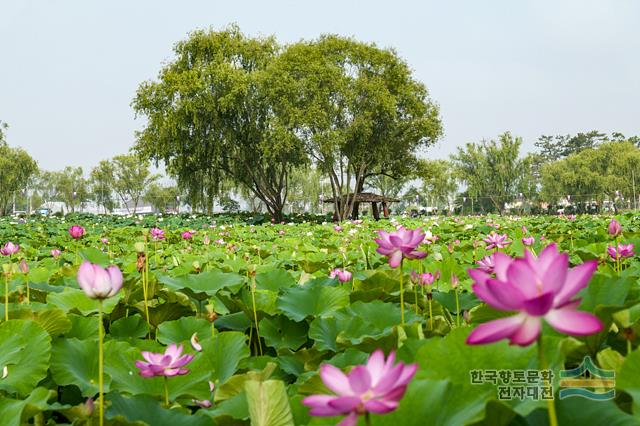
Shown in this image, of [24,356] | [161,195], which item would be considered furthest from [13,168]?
[24,356]

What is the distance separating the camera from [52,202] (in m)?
61.9

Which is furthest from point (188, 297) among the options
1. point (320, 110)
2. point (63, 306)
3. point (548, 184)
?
point (548, 184)

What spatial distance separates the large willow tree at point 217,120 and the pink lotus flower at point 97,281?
16765 millimetres

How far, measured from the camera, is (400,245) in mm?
1072

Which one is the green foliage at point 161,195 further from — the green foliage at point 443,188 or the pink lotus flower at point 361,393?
the pink lotus flower at point 361,393

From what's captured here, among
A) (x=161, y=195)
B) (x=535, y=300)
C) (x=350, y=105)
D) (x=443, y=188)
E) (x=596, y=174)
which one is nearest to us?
(x=535, y=300)

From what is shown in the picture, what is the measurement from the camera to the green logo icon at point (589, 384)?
0.64 metres

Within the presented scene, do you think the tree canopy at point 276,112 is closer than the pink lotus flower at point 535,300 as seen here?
No

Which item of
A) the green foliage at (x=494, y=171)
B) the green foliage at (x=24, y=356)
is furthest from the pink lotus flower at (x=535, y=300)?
the green foliage at (x=494, y=171)

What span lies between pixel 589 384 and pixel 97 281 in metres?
0.71

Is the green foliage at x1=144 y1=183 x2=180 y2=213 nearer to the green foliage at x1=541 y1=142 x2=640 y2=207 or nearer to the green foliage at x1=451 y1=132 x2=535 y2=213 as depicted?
the green foliage at x1=451 y1=132 x2=535 y2=213

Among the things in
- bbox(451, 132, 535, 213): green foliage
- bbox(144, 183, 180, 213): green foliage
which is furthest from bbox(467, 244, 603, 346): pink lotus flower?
bbox(144, 183, 180, 213): green foliage

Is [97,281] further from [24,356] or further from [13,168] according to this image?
[13,168]

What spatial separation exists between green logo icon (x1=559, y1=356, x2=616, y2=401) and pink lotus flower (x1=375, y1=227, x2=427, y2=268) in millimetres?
362
